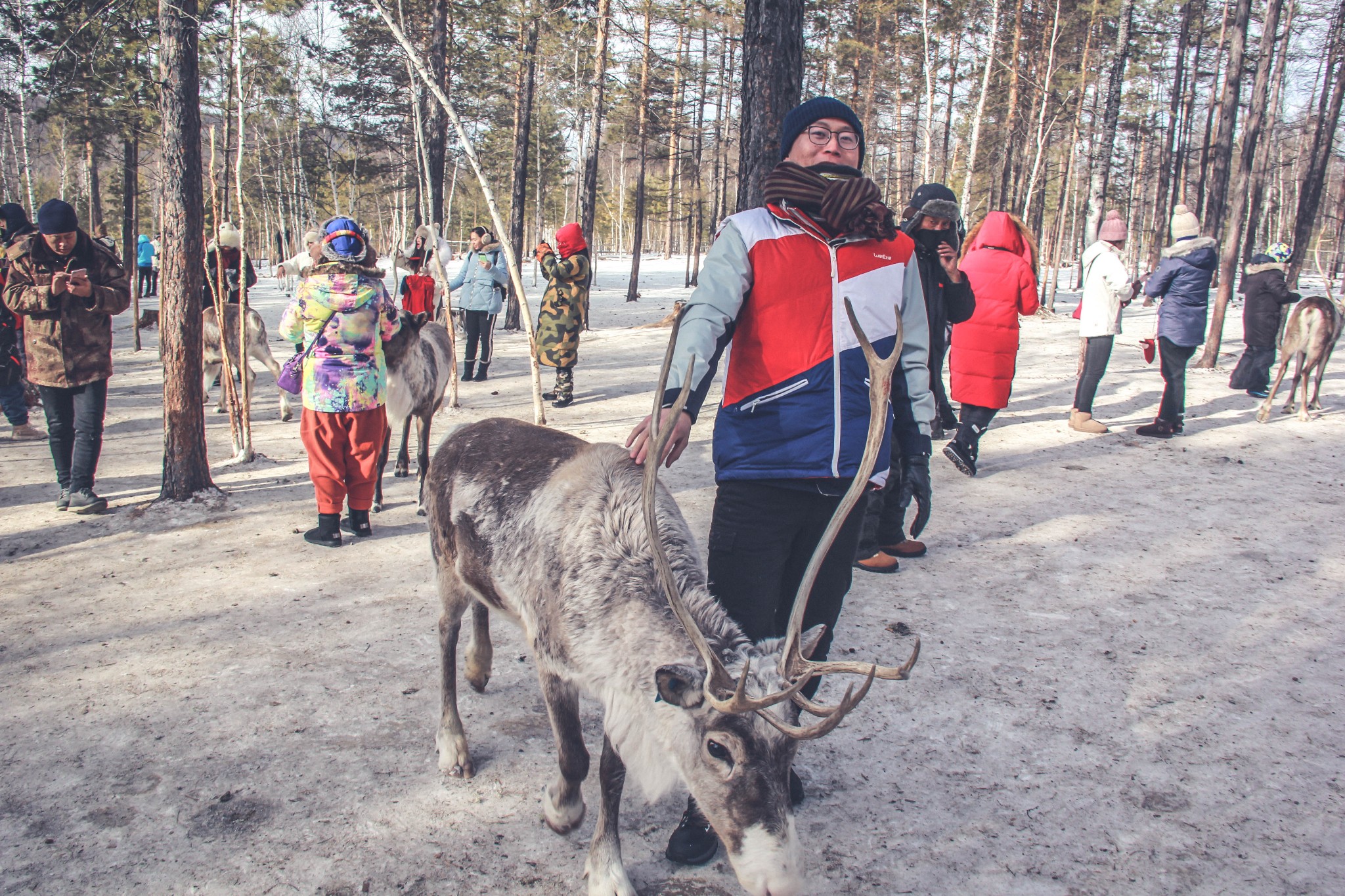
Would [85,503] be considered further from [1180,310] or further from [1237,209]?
[1237,209]

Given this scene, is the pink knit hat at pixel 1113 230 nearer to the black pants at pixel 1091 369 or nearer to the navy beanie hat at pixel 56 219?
the black pants at pixel 1091 369

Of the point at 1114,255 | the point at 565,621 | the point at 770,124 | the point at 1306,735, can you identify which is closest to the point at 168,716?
the point at 565,621

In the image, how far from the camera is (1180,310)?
8.67 meters

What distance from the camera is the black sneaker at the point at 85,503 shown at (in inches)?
230

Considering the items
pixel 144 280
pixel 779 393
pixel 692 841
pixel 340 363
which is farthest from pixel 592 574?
pixel 144 280

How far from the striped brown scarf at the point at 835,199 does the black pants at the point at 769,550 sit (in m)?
0.87

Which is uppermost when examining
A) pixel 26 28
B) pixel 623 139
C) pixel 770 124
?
pixel 623 139

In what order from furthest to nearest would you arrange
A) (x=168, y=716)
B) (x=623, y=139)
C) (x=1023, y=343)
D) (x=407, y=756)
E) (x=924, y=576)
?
(x=623, y=139) → (x=1023, y=343) → (x=924, y=576) → (x=168, y=716) → (x=407, y=756)

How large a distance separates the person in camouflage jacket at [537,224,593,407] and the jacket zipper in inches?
295

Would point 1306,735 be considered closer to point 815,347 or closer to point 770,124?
point 815,347

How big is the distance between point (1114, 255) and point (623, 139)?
24.0 meters

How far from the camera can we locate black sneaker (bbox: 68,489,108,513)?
5832 millimetres

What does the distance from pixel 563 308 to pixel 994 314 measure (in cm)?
528

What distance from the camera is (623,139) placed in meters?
29.5
